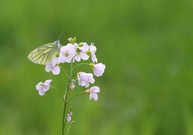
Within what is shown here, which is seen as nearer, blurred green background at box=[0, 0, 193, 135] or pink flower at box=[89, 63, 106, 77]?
pink flower at box=[89, 63, 106, 77]

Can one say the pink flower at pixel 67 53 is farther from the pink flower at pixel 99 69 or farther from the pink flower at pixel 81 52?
the pink flower at pixel 99 69

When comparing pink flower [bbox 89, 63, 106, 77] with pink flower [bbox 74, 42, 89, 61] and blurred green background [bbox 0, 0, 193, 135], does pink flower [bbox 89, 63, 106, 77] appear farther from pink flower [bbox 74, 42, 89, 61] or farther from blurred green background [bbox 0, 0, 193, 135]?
blurred green background [bbox 0, 0, 193, 135]

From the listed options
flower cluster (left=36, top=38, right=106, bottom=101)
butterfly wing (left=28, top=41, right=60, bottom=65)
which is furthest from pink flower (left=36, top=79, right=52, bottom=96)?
butterfly wing (left=28, top=41, right=60, bottom=65)

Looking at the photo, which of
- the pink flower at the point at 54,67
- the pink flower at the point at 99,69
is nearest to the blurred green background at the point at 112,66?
the pink flower at the point at 99,69

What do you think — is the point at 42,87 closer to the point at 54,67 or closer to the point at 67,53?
the point at 54,67

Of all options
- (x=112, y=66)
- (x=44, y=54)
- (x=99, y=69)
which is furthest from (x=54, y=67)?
(x=112, y=66)

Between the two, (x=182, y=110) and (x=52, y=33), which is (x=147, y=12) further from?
(x=182, y=110)

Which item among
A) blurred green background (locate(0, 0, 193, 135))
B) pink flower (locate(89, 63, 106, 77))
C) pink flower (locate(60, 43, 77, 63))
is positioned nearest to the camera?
pink flower (locate(60, 43, 77, 63))
